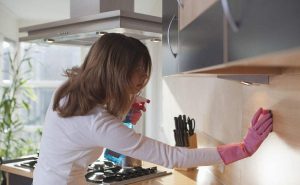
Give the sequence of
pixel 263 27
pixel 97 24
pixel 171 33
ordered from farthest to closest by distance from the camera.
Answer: pixel 97 24, pixel 171 33, pixel 263 27

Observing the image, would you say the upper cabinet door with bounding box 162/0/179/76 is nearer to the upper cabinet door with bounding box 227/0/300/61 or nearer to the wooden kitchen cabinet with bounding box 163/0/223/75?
the wooden kitchen cabinet with bounding box 163/0/223/75

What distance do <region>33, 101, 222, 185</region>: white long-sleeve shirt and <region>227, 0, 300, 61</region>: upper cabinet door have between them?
24.0 inches

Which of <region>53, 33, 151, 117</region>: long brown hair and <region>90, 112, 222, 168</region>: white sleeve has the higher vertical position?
<region>53, 33, 151, 117</region>: long brown hair

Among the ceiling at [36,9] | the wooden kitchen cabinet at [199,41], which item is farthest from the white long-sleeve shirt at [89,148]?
the ceiling at [36,9]

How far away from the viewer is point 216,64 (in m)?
0.71

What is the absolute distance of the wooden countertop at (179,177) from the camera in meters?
1.84

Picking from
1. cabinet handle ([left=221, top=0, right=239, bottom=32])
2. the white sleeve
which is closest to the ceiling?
the white sleeve

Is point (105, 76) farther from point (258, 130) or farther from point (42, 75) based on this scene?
point (42, 75)

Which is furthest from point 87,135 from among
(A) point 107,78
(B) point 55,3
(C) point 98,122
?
(B) point 55,3

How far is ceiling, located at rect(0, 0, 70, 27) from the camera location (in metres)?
4.02

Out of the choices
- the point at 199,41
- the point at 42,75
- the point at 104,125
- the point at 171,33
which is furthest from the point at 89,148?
the point at 42,75

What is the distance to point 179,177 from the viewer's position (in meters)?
1.96

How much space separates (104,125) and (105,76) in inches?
6.9

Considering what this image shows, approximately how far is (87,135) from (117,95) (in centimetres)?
17
